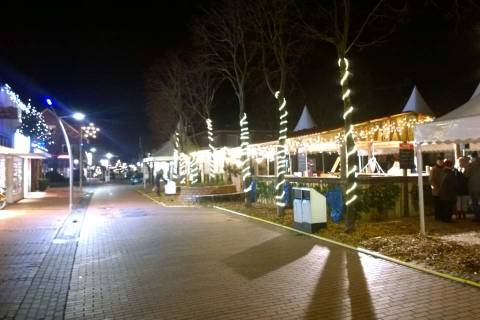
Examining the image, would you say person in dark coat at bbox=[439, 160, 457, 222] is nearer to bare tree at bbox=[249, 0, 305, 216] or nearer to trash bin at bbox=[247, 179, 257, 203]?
bare tree at bbox=[249, 0, 305, 216]

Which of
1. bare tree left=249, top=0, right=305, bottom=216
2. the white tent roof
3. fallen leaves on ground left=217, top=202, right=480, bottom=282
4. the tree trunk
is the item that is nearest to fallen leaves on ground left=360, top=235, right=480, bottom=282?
fallen leaves on ground left=217, top=202, right=480, bottom=282

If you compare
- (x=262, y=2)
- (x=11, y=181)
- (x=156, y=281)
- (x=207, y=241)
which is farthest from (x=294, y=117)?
(x=156, y=281)

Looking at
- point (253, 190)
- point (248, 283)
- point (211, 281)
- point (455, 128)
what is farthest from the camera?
point (253, 190)

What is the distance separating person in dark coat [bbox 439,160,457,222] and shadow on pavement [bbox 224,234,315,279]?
152 inches

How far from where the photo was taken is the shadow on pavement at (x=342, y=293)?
236 inches

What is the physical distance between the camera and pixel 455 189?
12.5m

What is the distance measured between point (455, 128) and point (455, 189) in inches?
136

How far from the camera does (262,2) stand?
1575 centimetres

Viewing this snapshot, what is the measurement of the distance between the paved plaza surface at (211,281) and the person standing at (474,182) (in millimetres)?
4454

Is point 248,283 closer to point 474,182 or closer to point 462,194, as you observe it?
point 474,182

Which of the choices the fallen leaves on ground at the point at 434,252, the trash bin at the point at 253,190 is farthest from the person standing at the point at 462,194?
the trash bin at the point at 253,190

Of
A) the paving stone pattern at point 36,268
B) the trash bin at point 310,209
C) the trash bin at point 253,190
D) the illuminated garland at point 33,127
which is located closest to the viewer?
the paving stone pattern at point 36,268

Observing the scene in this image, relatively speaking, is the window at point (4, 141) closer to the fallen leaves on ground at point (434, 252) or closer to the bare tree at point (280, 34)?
the bare tree at point (280, 34)

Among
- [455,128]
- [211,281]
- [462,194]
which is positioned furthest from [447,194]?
[211,281]
